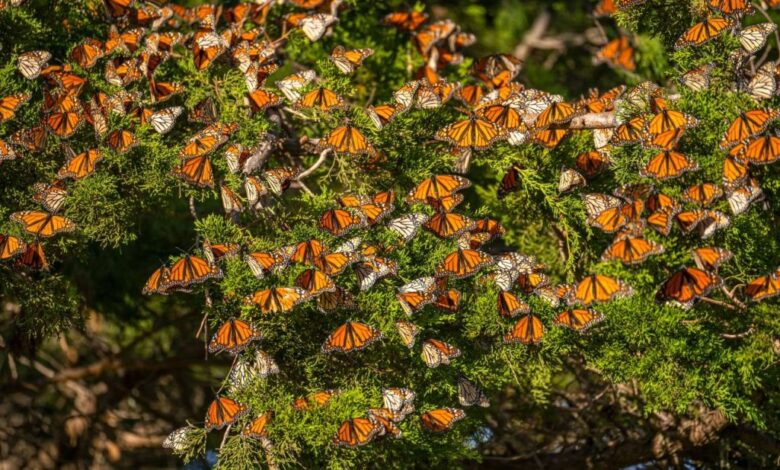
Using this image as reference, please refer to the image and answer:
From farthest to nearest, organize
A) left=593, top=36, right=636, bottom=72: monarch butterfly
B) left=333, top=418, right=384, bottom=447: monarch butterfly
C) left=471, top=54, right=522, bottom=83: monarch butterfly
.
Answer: left=593, top=36, right=636, bottom=72: monarch butterfly
left=471, top=54, right=522, bottom=83: monarch butterfly
left=333, top=418, right=384, bottom=447: monarch butterfly

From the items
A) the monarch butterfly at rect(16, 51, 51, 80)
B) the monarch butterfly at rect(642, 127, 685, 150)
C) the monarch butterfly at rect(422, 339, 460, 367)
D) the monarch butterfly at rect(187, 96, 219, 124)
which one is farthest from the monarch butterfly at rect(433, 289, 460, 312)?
the monarch butterfly at rect(16, 51, 51, 80)

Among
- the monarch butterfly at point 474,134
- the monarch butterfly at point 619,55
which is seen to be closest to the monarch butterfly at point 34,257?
the monarch butterfly at point 474,134

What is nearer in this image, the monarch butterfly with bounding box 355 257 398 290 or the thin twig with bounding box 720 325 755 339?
the monarch butterfly with bounding box 355 257 398 290

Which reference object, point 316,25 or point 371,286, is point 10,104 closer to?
point 316,25

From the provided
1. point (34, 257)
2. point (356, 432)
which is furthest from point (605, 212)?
point (34, 257)

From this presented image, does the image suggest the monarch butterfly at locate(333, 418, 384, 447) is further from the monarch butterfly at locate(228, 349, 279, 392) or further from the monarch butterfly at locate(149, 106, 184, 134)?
the monarch butterfly at locate(149, 106, 184, 134)

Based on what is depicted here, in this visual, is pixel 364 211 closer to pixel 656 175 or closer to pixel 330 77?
pixel 330 77
